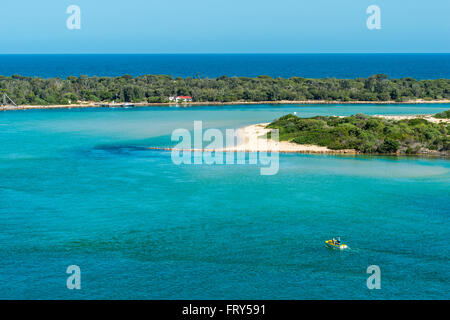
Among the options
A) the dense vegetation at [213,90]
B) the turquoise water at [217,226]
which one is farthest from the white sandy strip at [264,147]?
the dense vegetation at [213,90]

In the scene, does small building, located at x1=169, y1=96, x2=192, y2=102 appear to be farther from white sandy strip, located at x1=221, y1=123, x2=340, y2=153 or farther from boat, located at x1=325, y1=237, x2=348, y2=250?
boat, located at x1=325, y1=237, x2=348, y2=250

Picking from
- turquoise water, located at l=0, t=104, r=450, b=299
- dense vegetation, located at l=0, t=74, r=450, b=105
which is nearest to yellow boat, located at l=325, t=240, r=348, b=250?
turquoise water, located at l=0, t=104, r=450, b=299

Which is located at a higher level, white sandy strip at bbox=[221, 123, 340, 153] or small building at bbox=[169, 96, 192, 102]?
small building at bbox=[169, 96, 192, 102]

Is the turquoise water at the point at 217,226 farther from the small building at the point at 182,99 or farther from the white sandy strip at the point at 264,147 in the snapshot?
the small building at the point at 182,99

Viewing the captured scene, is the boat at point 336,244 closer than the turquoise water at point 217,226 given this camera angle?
No

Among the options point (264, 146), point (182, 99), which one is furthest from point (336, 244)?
point (182, 99)

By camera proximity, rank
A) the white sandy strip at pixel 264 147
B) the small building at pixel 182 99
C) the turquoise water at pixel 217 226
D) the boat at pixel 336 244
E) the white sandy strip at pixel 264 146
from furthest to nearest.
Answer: the small building at pixel 182 99 → the white sandy strip at pixel 264 146 → the white sandy strip at pixel 264 147 → the boat at pixel 336 244 → the turquoise water at pixel 217 226
